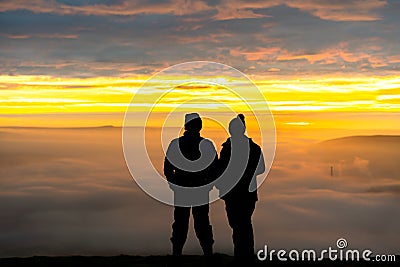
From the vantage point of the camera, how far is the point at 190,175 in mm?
12172

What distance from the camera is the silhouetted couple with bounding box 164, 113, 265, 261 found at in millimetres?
11750

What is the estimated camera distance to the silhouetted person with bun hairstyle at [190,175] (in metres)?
11.9

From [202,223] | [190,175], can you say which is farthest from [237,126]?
[202,223]

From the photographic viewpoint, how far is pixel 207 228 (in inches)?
483

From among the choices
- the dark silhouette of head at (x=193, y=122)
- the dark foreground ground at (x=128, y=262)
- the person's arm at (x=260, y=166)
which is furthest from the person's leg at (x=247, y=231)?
the dark silhouette of head at (x=193, y=122)

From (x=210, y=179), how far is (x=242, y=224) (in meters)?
1.22

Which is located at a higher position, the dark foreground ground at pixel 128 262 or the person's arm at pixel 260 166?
the person's arm at pixel 260 166

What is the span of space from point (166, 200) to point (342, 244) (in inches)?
239

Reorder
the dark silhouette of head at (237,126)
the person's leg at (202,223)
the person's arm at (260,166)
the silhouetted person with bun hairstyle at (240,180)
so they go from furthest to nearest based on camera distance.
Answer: the person's leg at (202,223), the person's arm at (260,166), the silhouetted person with bun hairstyle at (240,180), the dark silhouette of head at (237,126)

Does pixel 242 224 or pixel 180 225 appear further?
pixel 180 225

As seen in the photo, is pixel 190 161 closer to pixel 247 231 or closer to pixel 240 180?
pixel 240 180

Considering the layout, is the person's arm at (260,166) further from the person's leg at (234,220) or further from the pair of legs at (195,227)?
the pair of legs at (195,227)

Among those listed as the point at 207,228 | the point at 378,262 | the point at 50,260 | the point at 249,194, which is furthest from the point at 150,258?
the point at 378,262

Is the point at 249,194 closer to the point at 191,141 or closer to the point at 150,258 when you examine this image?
the point at 191,141
